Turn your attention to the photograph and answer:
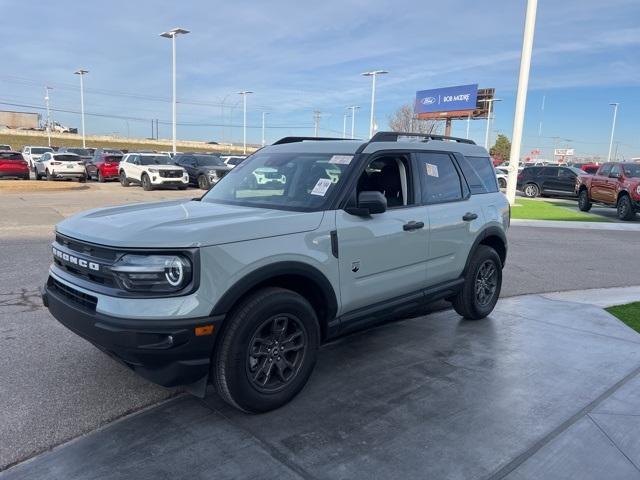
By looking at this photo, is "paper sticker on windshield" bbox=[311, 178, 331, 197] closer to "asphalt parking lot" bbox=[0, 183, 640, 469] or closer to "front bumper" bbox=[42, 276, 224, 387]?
"front bumper" bbox=[42, 276, 224, 387]

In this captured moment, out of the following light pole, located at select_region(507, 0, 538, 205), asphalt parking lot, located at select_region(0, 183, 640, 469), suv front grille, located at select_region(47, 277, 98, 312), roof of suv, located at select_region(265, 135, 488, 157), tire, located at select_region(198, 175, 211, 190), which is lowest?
asphalt parking lot, located at select_region(0, 183, 640, 469)

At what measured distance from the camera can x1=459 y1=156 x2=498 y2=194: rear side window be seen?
5.39 m

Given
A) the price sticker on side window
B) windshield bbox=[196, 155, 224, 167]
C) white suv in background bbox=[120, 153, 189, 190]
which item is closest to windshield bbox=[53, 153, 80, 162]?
white suv in background bbox=[120, 153, 189, 190]

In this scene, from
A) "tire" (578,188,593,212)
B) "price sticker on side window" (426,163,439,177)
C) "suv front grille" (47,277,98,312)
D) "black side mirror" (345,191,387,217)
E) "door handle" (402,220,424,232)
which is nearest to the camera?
"suv front grille" (47,277,98,312)

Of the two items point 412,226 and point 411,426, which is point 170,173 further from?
point 411,426

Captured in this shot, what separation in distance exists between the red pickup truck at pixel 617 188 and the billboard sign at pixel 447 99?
109 ft

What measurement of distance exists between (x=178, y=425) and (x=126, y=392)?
662 mm

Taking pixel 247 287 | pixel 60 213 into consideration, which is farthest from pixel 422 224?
pixel 60 213

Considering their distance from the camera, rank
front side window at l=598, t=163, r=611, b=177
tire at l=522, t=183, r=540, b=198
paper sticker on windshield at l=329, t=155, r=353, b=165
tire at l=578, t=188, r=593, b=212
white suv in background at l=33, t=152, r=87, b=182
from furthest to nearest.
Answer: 1. tire at l=522, t=183, r=540, b=198
2. white suv in background at l=33, t=152, r=87, b=182
3. tire at l=578, t=188, r=593, b=212
4. front side window at l=598, t=163, r=611, b=177
5. paper sticker on windshield at l=329, t=155, r=353, b=165

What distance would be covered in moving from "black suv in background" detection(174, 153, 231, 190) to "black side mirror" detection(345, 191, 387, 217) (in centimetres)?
2075

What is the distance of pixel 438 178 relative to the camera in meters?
4.91

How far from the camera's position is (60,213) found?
13625 mm

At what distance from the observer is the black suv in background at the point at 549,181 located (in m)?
25.0

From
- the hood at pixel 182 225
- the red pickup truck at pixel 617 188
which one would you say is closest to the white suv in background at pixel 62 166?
the red pickup truck at pixel 617 188
